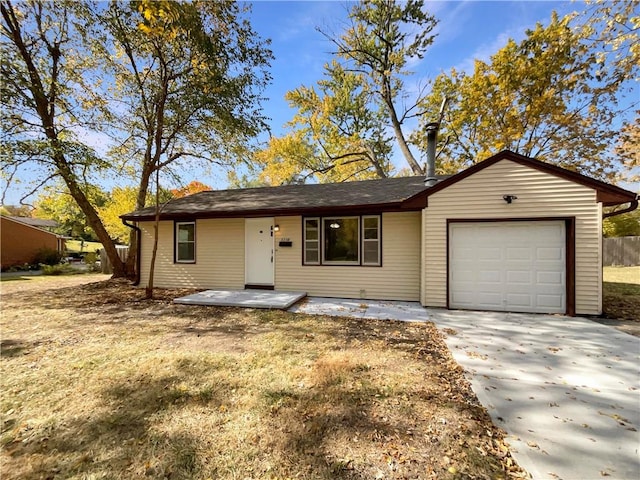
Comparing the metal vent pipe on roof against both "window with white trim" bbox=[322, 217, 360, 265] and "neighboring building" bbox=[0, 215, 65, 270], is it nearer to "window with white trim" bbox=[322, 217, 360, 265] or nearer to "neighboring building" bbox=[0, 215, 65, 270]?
"window with white trim" bbox=[322, 217, 360, 265]

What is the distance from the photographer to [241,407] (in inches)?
107

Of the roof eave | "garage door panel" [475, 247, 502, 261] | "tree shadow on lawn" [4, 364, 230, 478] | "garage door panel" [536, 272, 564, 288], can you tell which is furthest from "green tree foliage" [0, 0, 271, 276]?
"garage door panel" [536, 272, 564, 288]

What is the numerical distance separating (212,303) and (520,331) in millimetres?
6423

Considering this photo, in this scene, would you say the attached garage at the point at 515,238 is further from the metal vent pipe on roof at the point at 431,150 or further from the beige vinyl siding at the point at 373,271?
the metal vent pipe on roof at the point at 431,150

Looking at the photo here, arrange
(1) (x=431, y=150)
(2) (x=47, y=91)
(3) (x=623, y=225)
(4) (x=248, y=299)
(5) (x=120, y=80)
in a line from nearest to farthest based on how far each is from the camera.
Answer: (4) (x=248, y=299) < (1) (x=431, y=150) < (2) (x=47, y=91) < (5) (x=120, y=80) < (3) (x=623, y=225)

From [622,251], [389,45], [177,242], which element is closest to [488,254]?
[177,242]

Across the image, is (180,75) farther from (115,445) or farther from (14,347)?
(115,445)

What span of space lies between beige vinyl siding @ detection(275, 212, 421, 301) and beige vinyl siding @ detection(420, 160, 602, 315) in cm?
68

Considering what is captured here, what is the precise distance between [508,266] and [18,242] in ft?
84.9

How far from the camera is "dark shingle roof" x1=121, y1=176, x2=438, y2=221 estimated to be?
7.79 meters

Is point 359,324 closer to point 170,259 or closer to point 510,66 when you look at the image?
point 170,259

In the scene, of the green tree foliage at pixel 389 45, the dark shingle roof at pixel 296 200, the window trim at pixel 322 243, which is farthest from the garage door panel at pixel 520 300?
the green tree foliage at pixel 389 45

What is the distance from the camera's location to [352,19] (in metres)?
16.2

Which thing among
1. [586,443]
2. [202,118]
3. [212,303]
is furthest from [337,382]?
[202,118]
